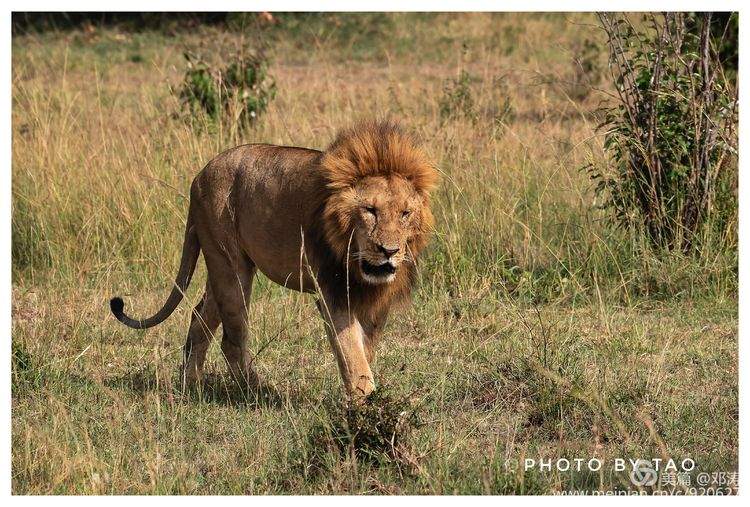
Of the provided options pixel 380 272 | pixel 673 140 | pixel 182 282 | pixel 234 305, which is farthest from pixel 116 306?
pixel 673 140

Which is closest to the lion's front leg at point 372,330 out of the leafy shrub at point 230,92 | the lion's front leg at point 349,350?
the lion's front leg at point 349,350

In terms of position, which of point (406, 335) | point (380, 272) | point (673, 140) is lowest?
point (406, 335)

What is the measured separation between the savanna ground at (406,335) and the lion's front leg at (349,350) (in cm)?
19

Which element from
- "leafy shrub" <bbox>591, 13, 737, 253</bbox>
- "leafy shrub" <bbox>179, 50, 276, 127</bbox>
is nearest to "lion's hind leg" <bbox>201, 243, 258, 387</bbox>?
"leafy shrub" <bbox>591, 13, 737, 253</bbox>

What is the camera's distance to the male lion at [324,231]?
450 centimetres

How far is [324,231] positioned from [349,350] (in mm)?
493

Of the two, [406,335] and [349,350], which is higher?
[349,350]

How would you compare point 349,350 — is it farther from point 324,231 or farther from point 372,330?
point 324,231

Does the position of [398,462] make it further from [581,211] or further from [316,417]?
[581,211]

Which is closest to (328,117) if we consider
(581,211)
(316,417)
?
(581,211)

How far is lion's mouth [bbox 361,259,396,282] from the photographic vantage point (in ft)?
14.5

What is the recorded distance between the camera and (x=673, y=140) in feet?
22.0

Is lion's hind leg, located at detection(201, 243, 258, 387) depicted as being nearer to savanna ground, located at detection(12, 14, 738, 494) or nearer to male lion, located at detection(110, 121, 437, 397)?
male lion, located at detection(110, 121, 437, 397)

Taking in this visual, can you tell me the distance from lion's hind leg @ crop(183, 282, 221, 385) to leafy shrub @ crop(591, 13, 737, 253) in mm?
2533
